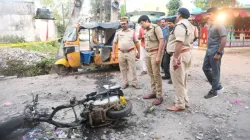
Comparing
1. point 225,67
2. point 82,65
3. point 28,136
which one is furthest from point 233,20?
point 28,136

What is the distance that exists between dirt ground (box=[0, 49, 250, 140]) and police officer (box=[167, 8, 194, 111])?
0.37 meters

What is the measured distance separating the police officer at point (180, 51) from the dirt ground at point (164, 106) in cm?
37

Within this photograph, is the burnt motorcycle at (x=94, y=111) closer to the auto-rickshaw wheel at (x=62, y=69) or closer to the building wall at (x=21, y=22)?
the auto-rickshaw wheel at (x=62, y=69)

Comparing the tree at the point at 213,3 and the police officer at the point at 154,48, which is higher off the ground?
the tree at the point at 213,3

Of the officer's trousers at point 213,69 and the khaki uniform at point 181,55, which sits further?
the officer's trousers at point 213,69

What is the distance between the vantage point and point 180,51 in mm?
3836

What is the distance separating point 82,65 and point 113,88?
4.82 metres

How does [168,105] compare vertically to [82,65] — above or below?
below

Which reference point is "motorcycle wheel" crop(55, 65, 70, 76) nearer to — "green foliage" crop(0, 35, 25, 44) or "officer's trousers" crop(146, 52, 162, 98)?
"officer's trousers" crop(146, 52, 162, 98)

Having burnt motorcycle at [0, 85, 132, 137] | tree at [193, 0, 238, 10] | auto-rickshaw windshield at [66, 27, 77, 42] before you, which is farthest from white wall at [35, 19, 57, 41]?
burnt motorcycle at [0, 85, 132, 137]

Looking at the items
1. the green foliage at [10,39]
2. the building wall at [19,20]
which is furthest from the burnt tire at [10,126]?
the building wall at [19,20]

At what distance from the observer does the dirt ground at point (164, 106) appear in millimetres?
3469

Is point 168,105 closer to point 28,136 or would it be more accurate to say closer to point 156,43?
point 156,43

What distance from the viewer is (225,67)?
849 centimetres
